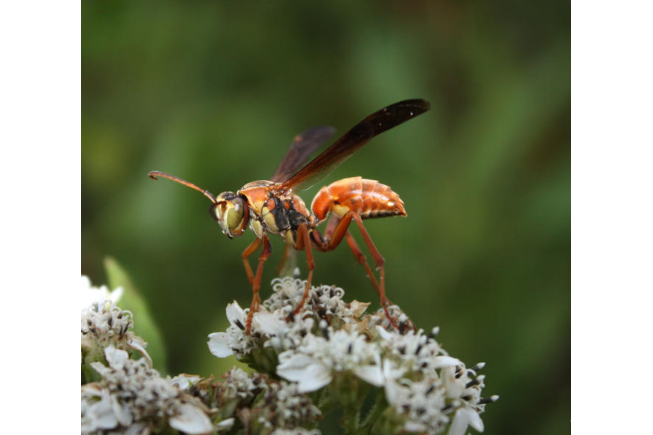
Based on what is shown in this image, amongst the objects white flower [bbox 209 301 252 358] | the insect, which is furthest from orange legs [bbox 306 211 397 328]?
white flower [bbox 209 301 252 358]

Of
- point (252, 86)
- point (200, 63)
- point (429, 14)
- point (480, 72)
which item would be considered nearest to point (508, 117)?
point (480, 72)

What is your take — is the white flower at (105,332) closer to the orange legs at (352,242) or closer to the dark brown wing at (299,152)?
the orange legs at (352,242)

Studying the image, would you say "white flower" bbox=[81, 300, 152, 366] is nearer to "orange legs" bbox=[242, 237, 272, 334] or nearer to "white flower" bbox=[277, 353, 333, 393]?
"orange legs" bbox=[242, 237, 272, 334]

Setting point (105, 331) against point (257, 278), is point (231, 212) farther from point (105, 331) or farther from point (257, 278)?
point (105, 331)

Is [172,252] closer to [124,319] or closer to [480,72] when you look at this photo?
[124,319]
